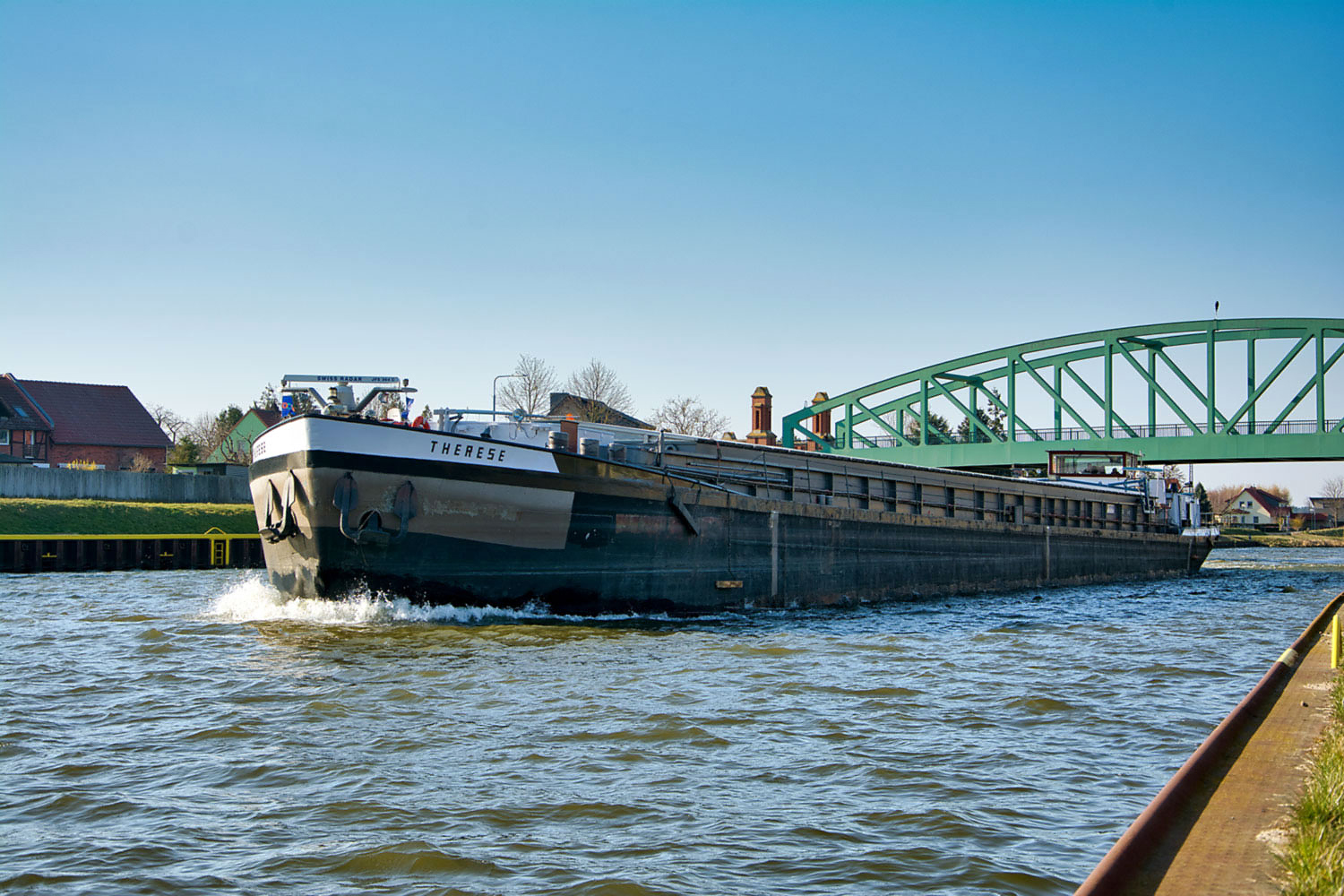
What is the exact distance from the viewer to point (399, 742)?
798 centimetres

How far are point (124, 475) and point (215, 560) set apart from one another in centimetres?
Answer: 1205

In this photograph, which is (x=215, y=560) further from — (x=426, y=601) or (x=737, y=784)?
(x=737, y=784)

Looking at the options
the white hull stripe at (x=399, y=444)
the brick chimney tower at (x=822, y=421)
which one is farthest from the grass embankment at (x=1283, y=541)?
the white hull stripe at (x=399, y=444)

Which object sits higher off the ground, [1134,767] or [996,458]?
[996,458]

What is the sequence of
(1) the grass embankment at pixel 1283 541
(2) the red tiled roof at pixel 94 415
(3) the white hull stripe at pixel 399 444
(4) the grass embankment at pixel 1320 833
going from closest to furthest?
(4) the grass embankment at pixel 1320 833, (3) the white hull stripe at pixel 399 444, (2) the red tiled roof at pixel 94 415, (1) the grass embankment at pixel 1283 541

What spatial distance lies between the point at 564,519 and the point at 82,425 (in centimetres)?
6104

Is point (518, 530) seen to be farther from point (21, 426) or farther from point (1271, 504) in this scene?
point (1271, 504)

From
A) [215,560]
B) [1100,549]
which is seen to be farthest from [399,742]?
[1100,549]

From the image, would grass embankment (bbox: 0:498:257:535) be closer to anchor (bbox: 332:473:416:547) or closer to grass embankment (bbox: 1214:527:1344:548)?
anchor (bbox: 332:473:416:547)

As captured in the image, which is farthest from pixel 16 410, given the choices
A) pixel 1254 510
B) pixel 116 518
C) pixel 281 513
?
pixel 1254 510

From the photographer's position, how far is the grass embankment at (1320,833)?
12.7ft

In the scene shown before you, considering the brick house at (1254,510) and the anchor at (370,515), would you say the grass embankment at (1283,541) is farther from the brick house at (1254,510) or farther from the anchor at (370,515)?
the anchor at (370,515)

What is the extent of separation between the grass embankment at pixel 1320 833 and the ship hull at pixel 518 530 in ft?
34.9

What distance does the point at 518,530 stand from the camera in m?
14.8
